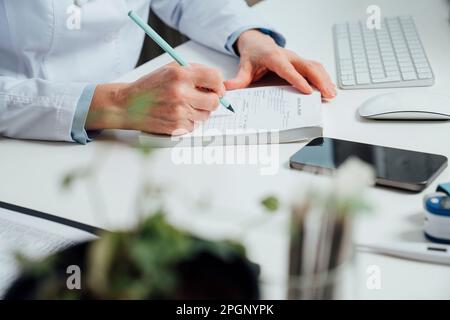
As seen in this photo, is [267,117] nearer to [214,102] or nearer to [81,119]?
[214,102]

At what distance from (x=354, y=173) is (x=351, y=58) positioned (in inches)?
30.8

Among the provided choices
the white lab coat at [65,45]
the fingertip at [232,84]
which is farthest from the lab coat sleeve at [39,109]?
the fingertip at [232,84]

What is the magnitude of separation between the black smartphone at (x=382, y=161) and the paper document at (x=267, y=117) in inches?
1.5

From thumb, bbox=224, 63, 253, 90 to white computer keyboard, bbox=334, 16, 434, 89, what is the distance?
0.51ft

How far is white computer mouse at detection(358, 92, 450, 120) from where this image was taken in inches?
31.4

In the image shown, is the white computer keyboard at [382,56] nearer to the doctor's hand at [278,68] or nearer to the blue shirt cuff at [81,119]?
the doctor's hand at [278,68]

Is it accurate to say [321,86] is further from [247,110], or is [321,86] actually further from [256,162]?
[256,162]

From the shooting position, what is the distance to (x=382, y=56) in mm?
1021

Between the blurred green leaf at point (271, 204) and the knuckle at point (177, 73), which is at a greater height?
the blurred green leaf at point (271, 204)

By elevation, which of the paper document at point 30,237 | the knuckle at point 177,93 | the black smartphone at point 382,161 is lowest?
the paper document at point 30,237

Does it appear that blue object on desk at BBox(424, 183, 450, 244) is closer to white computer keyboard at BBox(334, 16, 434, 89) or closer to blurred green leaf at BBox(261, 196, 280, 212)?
blurred green leaf at BBox(261, 196, 280, 212)

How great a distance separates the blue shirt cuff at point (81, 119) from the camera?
2.63ft

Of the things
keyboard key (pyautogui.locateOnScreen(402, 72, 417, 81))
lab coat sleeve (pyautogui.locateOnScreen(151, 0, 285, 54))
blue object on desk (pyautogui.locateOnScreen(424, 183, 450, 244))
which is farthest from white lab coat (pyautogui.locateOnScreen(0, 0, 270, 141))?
blue object on desk (pyautogui.locateOnScreen(424, 183, 450, 244))

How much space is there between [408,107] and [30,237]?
0.53 meters
